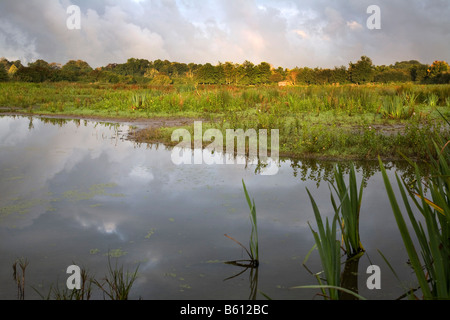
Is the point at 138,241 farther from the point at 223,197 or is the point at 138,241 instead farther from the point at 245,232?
the point at 223,197

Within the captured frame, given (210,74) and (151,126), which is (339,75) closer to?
(210,74)

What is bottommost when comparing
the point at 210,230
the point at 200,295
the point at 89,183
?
the point at 200,295

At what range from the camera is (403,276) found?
11.6ft

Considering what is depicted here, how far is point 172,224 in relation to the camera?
4672mm

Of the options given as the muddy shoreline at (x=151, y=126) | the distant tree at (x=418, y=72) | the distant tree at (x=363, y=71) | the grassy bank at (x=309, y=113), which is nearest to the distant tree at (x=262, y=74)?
the distant tree at (x=363, y=71)

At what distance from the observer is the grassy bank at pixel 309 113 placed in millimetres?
8570

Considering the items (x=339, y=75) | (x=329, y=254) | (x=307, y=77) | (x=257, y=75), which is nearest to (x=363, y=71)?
(x=339, y=75)

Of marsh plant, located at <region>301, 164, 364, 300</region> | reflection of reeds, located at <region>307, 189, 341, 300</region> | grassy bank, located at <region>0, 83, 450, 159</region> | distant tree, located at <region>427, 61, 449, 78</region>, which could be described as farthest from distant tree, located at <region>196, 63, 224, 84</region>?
reflection of reeds, located at <region>307, 189, 341, 300</region>

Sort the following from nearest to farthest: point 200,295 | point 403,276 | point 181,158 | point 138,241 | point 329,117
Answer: point 200,295
point 403,276
point 138,241
point 181,158
point 329,117

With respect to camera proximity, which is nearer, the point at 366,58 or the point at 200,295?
the point at 200,295

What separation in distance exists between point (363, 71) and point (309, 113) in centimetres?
3313
